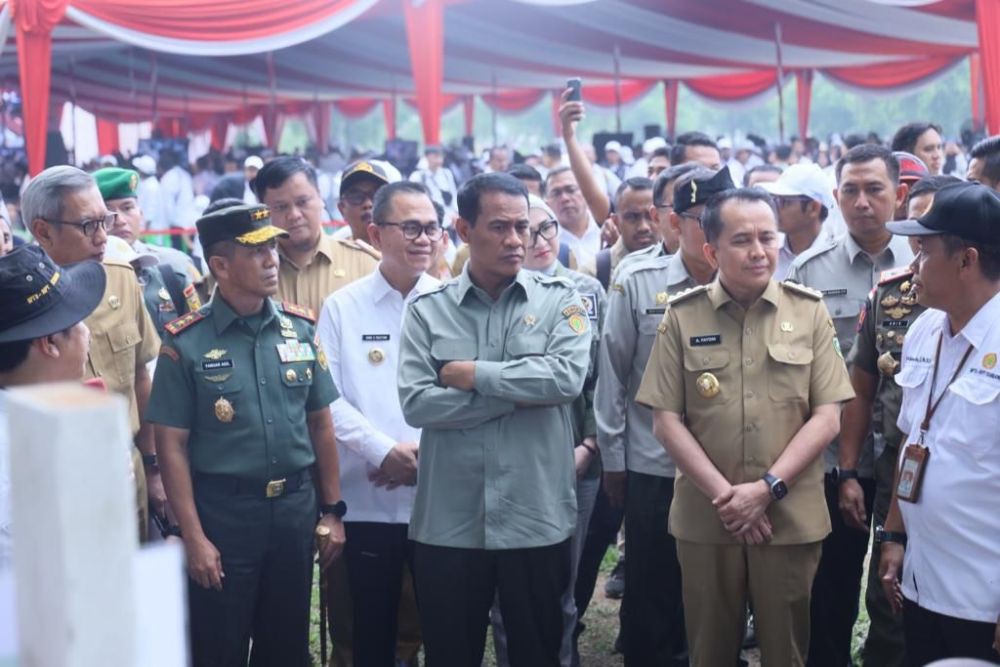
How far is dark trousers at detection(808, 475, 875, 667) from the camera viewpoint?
377 centimetres

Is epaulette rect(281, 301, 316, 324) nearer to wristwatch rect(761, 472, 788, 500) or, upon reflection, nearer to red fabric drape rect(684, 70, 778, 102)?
wristwatch rect(761, 472, 788, 500)

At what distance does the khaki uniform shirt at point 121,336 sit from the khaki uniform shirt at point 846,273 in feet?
7.27

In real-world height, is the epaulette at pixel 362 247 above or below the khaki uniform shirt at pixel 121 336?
above

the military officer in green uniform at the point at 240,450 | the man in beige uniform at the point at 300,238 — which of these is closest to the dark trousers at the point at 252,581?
the military officer in green uniform at the point at 240,450

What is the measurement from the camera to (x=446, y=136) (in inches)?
2397

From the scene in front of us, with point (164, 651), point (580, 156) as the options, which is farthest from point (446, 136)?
point (164, 651)

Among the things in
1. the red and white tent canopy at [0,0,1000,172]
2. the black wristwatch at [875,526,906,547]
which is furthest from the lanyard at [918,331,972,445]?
the red and white tent canopy at [0,0,1000,172]

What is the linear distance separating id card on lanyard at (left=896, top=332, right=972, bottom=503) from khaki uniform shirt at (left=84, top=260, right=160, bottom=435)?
2264 mm

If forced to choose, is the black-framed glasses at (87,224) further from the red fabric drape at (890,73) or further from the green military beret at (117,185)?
the red fabric drape at (890,73)

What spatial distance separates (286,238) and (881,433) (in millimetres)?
2117

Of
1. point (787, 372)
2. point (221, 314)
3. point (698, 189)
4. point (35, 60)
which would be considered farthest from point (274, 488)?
point (35, 60)

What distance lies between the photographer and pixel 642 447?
3785mm

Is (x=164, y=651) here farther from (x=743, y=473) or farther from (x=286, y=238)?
(x=286, y=238)

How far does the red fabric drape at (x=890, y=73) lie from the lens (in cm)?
2180
